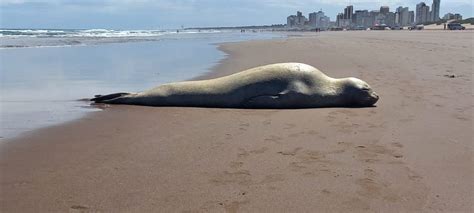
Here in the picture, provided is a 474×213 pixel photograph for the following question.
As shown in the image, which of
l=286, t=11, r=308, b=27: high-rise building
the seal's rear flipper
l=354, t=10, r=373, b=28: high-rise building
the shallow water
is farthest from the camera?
l=286, t=11, r=308, b=27: high-rise building

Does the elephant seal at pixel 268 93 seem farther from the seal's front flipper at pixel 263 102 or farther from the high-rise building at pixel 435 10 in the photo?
the high-rise building at pixel 435 10

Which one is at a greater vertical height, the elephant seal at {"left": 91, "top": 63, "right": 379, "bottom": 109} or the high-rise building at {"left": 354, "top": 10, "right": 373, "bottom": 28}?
the elephant seal at {"left": 91, "top": 63, "right": 379, "bottom": 109}

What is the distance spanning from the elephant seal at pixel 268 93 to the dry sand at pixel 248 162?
41 centimetres

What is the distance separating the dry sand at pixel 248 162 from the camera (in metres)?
3.27

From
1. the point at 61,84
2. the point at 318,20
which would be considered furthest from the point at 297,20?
the point at 61,84

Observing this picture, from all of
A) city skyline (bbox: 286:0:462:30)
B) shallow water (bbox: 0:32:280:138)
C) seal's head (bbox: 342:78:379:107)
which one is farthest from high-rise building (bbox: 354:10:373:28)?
seal's head (bbox: 342:78:379:107)

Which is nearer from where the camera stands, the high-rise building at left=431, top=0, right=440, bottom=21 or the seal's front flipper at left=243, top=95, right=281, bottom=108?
the seal's front flipper at left=243, top=95, right=281, bottom=108

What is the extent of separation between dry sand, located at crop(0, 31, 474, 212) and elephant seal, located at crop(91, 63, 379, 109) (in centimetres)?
41

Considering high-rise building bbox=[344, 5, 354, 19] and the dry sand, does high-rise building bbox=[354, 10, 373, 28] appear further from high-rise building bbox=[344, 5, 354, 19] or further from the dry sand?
the dry sand

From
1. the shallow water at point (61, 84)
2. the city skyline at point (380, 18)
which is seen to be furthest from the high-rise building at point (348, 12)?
the shallow water at point (61, 84)

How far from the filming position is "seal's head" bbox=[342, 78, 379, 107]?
7.04m

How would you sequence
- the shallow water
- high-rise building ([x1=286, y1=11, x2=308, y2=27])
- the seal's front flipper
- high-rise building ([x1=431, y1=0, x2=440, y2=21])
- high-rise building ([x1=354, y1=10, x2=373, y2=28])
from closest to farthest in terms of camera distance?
the shallow water < the seal's front flipper < high-rise building ([x1=431, y1=0, x2=440, y2=21]) < high-rise building ([x1=354, y1=10, x2=373, y2=28]) < high-rise building ([x1=286, y1=11, x2=308, y2=27])

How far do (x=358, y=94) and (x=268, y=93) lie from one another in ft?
4.24

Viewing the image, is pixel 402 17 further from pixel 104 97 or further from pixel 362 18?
pixel 104 97
